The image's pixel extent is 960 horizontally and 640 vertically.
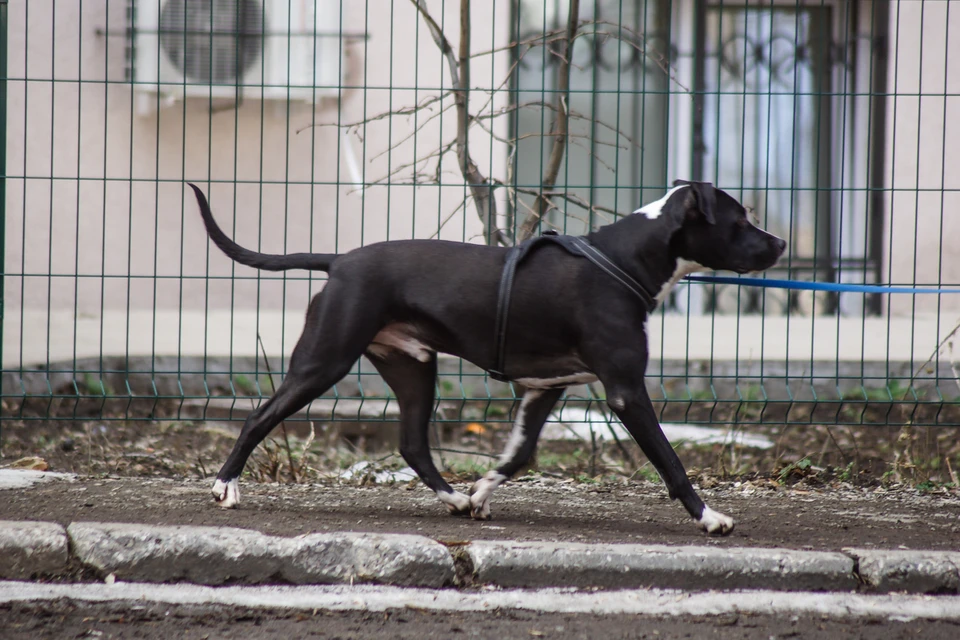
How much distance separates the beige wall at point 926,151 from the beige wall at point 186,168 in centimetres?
284

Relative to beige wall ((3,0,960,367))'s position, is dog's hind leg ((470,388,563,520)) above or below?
below

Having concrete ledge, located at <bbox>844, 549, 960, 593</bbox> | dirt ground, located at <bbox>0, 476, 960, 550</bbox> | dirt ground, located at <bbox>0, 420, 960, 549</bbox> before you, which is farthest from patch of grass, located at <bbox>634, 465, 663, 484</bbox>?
concrete ledge, located at <bbox>844, 549, 960, 593</bbox>

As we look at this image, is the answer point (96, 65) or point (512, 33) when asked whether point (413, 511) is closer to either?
point (512, 33)

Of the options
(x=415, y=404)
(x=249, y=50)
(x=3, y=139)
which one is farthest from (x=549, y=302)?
(x=249, y=50)

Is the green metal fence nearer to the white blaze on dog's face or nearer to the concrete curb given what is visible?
the white blaze on dog's face

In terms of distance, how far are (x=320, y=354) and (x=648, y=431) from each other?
122 centimetres

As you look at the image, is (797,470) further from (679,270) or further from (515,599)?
(515,599)

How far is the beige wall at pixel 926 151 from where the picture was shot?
24.7 feet

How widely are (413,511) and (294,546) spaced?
3.02ft

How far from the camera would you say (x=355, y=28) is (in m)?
8.48

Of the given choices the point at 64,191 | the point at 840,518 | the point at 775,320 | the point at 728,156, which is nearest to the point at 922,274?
the point at 775,320

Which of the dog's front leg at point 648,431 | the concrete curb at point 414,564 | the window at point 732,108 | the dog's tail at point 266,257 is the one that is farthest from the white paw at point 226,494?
the window at point 732,108

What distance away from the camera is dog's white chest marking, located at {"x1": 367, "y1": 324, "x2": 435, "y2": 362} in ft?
14.3

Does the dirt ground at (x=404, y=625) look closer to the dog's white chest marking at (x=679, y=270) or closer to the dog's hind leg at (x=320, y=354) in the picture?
the dog's hind leg at (x=320, y=354)
